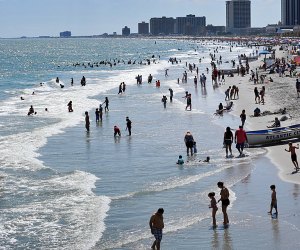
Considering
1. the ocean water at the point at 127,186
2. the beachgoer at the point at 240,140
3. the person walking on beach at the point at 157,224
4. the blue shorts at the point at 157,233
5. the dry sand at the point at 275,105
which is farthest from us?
the beachgoer at the point at 240,140

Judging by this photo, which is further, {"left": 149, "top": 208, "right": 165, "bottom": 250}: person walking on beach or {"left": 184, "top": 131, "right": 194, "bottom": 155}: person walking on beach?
{"left": 184, "top": 131, "right": 194, "bottom": 155}: person walking on beach

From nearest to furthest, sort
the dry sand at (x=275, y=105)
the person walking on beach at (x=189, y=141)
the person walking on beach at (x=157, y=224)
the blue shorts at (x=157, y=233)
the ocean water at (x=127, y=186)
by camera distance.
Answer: the person walking on beach at (x=157, y=224) < the blue shorts at (x=157, y=233) < the ocean water at (x=127, y=186) < the dry sand at (x=275, y=105) < the person walking on beach at (x=189, y=141)

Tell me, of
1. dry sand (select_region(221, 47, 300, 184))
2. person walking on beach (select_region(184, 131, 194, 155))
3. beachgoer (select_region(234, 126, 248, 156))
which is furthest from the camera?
person walking on beach (select_region(184, 131, 194, 155))

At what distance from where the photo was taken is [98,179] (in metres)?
20.3

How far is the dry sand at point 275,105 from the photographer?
21.1m

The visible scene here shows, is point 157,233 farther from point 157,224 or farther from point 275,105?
point 275,105

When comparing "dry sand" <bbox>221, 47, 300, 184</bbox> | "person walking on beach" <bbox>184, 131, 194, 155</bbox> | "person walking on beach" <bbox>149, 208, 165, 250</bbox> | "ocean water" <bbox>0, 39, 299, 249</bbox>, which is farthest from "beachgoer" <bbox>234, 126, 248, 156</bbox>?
"person walking on beach" <bbox>149, 208, 165, 250</bbox>

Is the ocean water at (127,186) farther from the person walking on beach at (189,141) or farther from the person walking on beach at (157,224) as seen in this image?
the person walking on beach at (157,224)

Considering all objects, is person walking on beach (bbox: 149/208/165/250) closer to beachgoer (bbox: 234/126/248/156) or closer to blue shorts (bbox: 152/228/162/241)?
blue shorts (bbox: 152/228/162/241)

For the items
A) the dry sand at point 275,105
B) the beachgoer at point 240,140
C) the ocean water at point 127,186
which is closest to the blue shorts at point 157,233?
the ocean water at point 127,186

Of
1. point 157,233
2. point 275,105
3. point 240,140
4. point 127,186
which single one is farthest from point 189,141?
point 275,105

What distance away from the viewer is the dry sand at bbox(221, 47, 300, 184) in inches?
832

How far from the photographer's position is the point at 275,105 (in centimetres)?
3625

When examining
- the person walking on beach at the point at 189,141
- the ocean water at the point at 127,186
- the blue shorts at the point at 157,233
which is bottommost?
the ocean water at the point at 127,186
